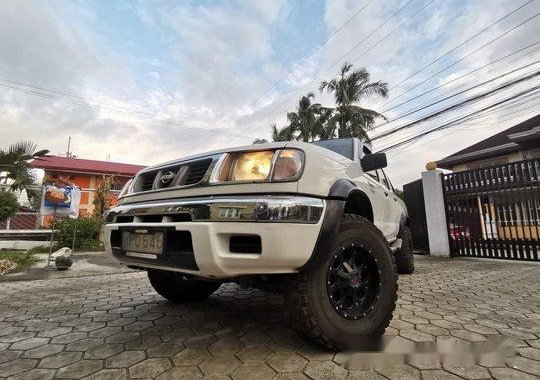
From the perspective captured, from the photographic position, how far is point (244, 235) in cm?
175

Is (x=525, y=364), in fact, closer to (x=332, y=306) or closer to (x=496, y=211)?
(x=332, y=306)

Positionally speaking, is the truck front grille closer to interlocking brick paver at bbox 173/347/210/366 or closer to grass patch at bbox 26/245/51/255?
interlocking brick paver at bbox 173/347/210/366

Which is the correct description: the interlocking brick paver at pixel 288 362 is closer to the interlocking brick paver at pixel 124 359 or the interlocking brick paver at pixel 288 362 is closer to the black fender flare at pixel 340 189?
the interlocking brick paver at pixel 124 359

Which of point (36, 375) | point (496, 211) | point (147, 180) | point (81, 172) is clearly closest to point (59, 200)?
point (147, 180)

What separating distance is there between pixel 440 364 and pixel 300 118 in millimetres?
25730

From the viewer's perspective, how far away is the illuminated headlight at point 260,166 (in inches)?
75.5

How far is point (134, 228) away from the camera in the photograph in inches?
86.5

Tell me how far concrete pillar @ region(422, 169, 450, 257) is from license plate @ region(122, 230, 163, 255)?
7.87 metres

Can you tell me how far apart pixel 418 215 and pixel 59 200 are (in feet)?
29.7

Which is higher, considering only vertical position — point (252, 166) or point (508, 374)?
point (252, 166)

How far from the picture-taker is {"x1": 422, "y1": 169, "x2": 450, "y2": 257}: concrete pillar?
808 centimetres

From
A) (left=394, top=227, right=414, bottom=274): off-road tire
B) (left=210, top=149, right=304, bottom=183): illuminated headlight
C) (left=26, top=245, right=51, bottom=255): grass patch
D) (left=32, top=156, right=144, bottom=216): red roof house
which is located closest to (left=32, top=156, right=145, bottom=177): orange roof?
(left=32, top=156, right=144, bottom=216): red roof house

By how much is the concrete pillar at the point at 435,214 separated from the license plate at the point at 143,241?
7872 mm

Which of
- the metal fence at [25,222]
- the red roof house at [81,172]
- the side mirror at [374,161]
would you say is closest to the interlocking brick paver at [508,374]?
the side mirror at [374,161]
